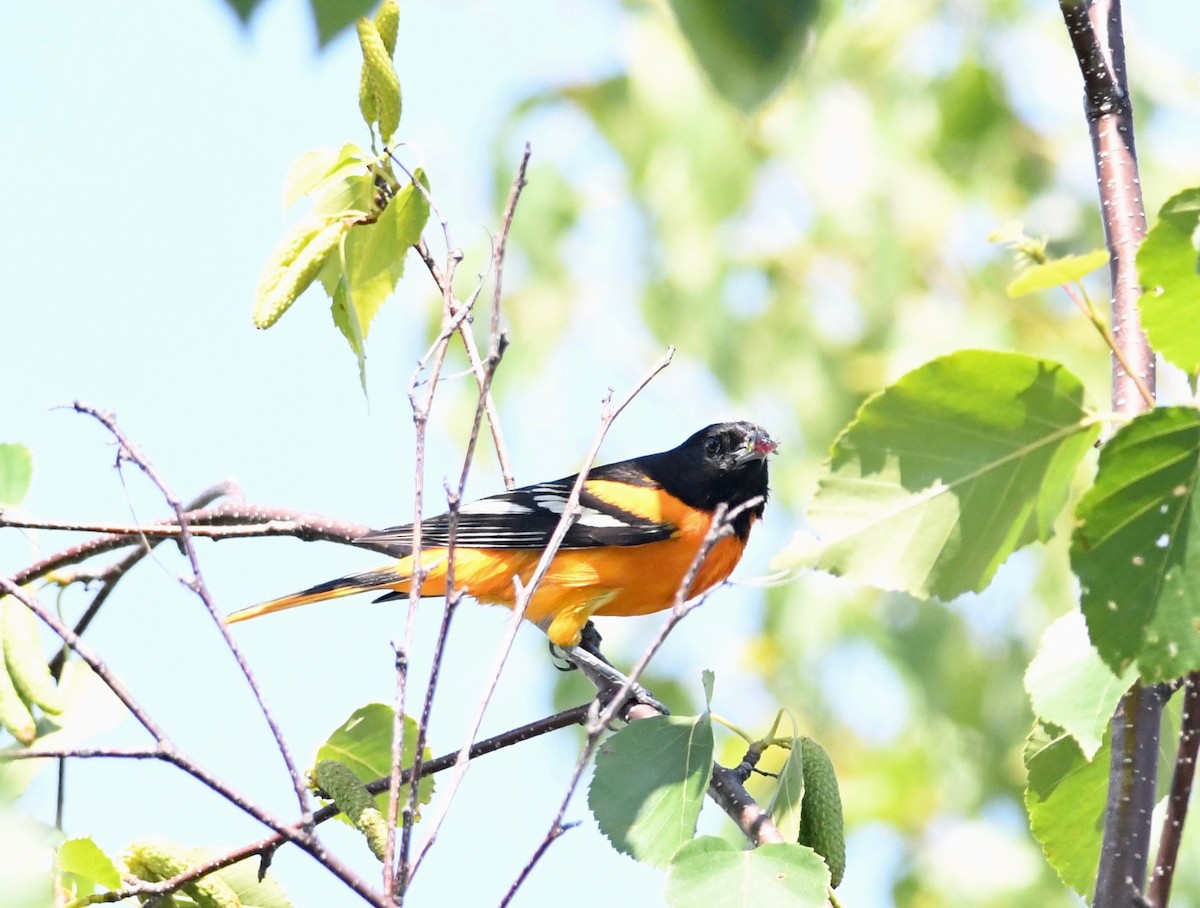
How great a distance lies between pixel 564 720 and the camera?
7.34 ft

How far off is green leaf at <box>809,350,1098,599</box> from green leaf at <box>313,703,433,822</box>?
45.2 inches

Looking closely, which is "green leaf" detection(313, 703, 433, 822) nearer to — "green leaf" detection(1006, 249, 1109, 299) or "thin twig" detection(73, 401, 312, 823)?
"thin twig" detection(73, 401, 312, 823)

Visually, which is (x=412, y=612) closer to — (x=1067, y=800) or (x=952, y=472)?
(x=952, y=472)

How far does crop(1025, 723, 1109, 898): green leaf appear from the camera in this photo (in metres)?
A: 1.77

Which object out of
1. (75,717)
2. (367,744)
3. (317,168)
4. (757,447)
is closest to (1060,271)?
(317,168)

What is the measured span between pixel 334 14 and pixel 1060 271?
927mm

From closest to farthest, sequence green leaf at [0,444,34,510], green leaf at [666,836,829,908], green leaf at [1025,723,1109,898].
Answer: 1. green leaf at [666,836,829,908]
2. green leaf at [1025,723,1109,898]
3. green leaf at [0,444,34,510]

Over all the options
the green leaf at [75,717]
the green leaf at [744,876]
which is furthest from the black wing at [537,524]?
the green leaf at [744,876]

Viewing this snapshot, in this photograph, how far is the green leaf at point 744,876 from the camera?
1.63m

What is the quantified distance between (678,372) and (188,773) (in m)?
5.00

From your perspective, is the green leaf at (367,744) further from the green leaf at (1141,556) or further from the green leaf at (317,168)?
the green leaf at (1141,556)

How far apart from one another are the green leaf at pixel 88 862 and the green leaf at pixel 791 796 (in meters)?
1.00

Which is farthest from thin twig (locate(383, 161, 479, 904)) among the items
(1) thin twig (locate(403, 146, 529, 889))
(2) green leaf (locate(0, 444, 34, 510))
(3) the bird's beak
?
(3) the bird's beak

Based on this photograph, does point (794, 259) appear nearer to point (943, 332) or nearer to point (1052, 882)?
point (943, 332)
